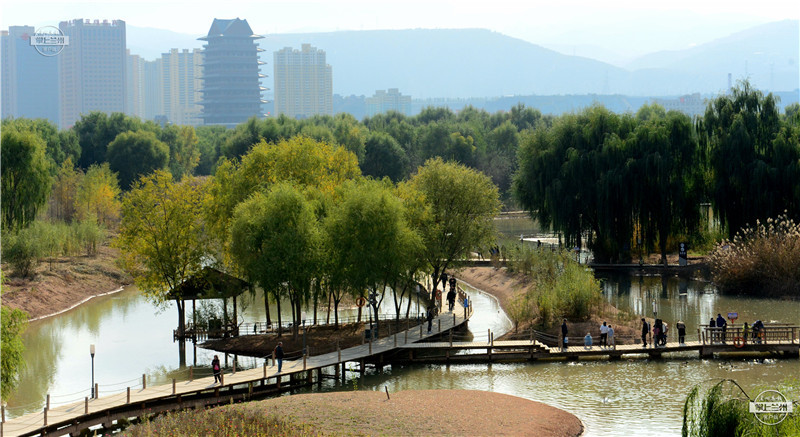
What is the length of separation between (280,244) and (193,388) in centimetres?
889

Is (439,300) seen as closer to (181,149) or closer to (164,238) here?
(164,238)

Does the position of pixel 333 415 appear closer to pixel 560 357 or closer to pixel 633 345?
pixel 560 357

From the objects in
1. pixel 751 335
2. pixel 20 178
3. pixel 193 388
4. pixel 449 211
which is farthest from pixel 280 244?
pixel 20 178

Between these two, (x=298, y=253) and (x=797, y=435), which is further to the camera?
(x=298, y=253)

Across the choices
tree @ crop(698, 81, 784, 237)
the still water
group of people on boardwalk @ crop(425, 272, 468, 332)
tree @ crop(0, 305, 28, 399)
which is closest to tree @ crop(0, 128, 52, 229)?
the still water


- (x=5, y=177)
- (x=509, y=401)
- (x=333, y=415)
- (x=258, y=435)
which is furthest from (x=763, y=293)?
(x=5, y=177)

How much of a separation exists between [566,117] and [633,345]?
30597mm

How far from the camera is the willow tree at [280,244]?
39.2 metres

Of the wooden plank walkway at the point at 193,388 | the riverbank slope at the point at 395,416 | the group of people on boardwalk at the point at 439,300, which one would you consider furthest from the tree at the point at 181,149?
the riverbank slope at the point at 395,416

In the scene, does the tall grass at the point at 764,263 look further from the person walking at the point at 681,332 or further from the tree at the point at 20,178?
the tree at the point at 20,178

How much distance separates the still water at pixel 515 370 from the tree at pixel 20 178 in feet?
47.6

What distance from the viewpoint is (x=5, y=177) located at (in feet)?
204

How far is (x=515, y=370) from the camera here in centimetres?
3684

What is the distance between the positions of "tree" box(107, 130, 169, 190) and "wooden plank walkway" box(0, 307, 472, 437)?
6782 cm
